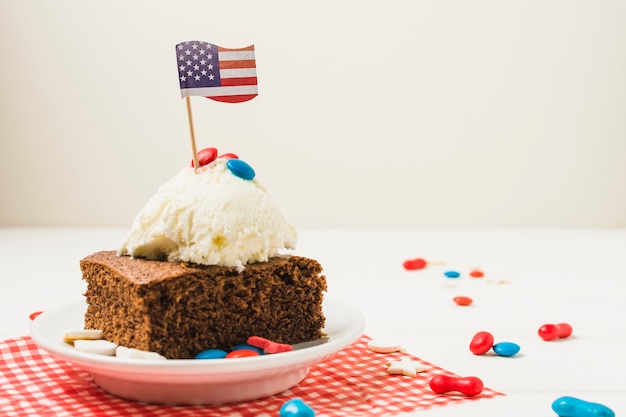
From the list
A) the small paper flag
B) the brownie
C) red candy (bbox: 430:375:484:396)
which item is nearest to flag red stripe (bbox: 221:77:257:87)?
the small paper flag

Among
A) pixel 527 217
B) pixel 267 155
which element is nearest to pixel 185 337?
pixel 267 155

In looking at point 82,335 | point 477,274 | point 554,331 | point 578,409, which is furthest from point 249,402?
point 477,274

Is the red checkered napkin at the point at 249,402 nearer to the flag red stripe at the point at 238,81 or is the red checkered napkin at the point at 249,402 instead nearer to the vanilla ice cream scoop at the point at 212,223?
the vanilla ice cream scoop at the point at 212,223

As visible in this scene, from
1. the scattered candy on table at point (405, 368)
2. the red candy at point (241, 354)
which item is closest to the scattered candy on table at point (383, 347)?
the scattered candy on table at point (405, 368)

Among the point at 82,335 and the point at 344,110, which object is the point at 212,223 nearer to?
the point at 82,335

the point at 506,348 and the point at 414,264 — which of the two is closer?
the point at 506,348
